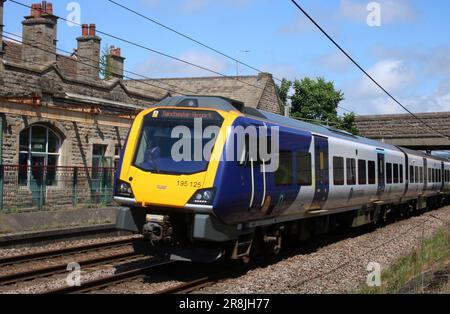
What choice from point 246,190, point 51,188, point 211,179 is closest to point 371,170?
point 246,190

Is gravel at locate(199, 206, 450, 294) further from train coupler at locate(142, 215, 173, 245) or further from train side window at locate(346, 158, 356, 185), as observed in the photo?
train side window at locate(346, 158, 356, 185)

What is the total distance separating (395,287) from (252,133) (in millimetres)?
3348

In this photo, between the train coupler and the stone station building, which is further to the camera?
the stone station building

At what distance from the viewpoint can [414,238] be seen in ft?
52.8

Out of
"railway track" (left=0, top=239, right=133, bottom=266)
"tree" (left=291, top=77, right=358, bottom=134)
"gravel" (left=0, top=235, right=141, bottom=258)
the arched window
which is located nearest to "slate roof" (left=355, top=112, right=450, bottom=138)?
"tree" (left=291, top=77, right=358, bottom=134)

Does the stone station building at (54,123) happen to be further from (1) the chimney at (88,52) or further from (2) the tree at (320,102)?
(2) the tree at (320,102)

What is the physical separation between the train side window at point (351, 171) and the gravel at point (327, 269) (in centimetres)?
161

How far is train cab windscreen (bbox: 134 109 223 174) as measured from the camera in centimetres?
902

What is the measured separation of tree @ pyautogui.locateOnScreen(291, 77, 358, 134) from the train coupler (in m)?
35.1

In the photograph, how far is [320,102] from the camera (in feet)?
144

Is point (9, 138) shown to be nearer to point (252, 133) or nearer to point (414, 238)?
point (252, 133)

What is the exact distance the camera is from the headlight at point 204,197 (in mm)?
8633

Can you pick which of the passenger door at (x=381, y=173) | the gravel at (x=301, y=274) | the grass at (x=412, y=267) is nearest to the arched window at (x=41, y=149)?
the gravel at (x=301, y=274)

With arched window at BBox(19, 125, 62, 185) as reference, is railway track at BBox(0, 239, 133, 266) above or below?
below
